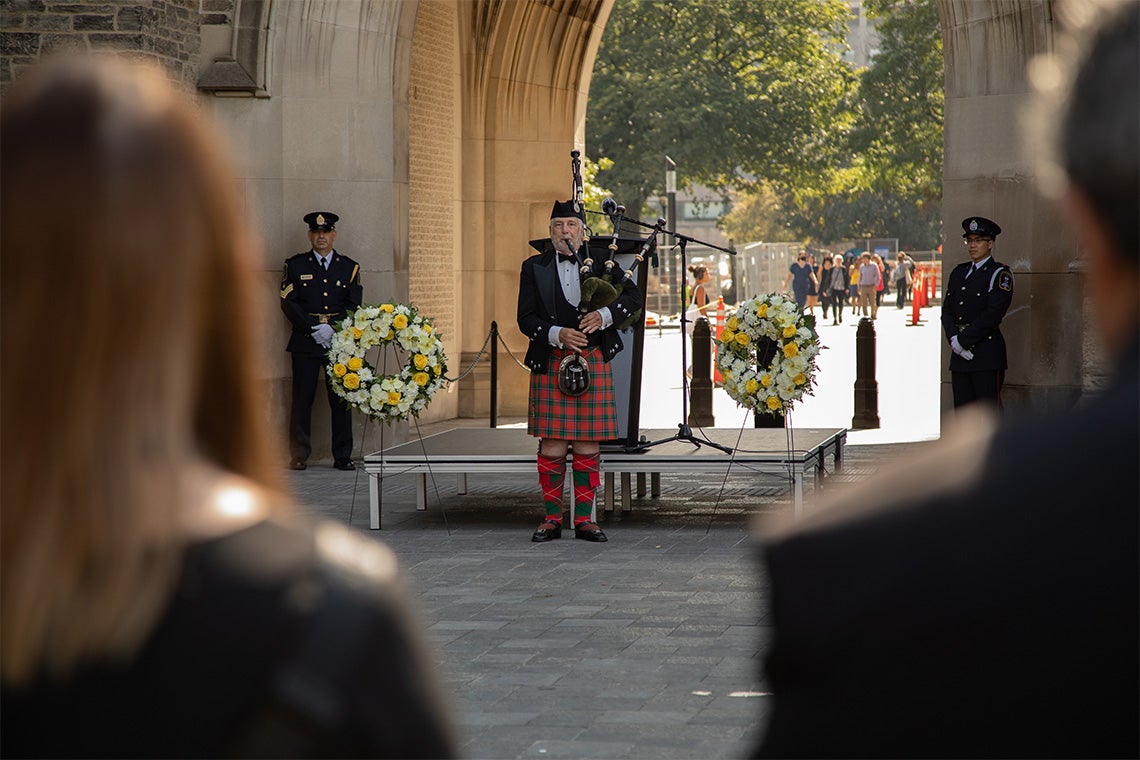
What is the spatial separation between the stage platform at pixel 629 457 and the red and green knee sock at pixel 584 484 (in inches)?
12.2

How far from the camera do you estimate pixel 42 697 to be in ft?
4.44

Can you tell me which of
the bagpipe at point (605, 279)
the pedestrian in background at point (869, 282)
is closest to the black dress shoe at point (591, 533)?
the bagpipe at point (605, 279)

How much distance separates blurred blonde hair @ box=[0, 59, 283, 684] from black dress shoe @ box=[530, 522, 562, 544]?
8045mm

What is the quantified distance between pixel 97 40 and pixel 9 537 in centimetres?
1143

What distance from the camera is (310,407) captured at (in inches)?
508

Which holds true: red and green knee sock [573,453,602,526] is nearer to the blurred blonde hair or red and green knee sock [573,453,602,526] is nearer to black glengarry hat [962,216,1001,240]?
black glengarry hat [962,216,1001,240]

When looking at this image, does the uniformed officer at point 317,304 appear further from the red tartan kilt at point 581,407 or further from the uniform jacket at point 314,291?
the red tartan kilt at point 581,407

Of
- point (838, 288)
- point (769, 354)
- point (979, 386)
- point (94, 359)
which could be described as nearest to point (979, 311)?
point (979, 386)

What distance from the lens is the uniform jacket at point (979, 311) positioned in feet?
38.5

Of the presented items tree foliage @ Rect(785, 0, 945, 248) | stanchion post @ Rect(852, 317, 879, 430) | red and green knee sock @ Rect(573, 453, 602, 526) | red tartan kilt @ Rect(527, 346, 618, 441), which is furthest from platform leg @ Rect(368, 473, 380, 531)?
tree foliage @ Rect(785, 0, 945, 248)

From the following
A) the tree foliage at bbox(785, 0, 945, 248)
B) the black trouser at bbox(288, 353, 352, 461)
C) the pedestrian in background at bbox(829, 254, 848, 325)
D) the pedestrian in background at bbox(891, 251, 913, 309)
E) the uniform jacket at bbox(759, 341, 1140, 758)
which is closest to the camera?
the uniform jacket at bbox(759, 341, 1140, 758)

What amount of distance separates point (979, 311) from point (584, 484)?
150 inches

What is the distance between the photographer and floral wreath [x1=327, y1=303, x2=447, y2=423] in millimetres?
9680

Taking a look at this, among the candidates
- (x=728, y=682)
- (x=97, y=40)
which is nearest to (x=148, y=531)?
(x=728, y=682)
